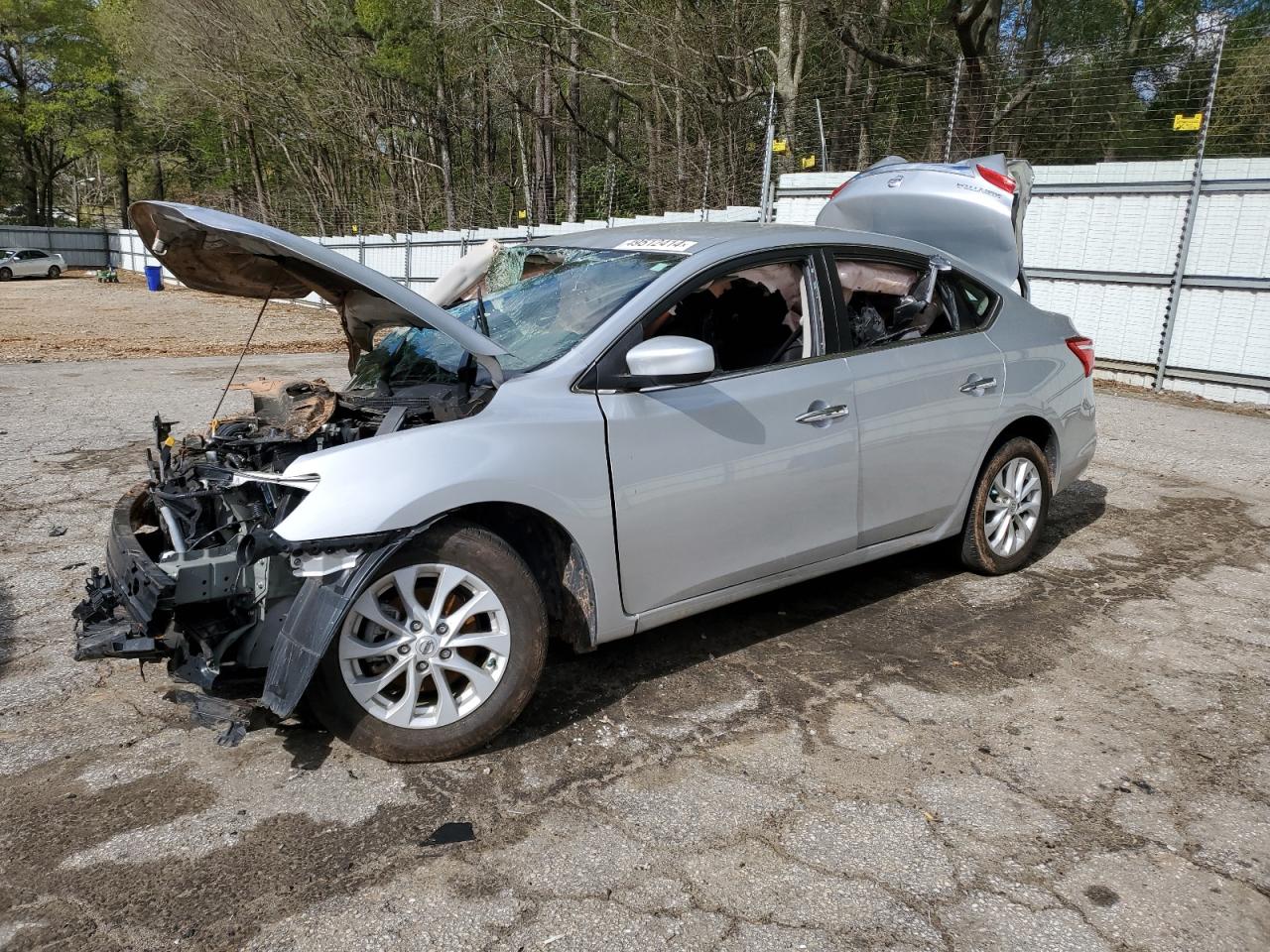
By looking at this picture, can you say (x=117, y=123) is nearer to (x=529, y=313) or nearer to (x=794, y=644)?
(x=529, y=313)

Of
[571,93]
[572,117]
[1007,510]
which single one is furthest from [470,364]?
[571,93]

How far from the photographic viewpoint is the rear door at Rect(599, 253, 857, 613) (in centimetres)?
336

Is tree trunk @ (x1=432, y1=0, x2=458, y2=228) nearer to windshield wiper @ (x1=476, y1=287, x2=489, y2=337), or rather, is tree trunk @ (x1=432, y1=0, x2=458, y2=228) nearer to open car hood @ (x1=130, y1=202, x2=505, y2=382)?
open car hood @ (x1=130, y1=202, x2=505, y2=382)

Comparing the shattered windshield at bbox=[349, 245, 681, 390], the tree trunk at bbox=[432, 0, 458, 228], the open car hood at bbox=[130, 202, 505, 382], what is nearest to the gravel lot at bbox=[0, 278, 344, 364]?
the tree trunk at bbox=[432, 0, 458, 228]

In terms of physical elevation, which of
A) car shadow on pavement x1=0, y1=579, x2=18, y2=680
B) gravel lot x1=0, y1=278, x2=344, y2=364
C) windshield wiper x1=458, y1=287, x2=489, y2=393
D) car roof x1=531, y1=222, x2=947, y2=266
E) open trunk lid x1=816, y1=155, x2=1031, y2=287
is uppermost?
open trunk lid x1=816, y1=155, x2=1031, y2=287

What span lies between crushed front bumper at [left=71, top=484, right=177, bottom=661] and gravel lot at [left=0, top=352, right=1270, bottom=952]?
0.45 metres

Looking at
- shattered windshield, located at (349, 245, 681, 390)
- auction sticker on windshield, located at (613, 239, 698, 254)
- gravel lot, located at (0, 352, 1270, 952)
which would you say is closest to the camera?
gravel lot, located at (0, 352, 1270, 952)

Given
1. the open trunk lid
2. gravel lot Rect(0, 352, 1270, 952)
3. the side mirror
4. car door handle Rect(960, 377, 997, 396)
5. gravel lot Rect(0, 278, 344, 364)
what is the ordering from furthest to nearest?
gravel lot Rect(0, 278, 344, 364) < the open trunk lid < car door handle Rect(960, 377, 997, 396) < the side mirror < gravel lot Rect(0, 352, 1270, 952)

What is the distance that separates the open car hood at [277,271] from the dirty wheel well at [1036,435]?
8.77 feet

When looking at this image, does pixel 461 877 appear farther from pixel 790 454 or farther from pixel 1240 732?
pixel 1240 732

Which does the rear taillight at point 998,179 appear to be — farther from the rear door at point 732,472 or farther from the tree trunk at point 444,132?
→ the tree trunk at point 444,132

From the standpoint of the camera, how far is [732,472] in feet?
11.7

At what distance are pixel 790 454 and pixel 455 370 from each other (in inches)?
52.1

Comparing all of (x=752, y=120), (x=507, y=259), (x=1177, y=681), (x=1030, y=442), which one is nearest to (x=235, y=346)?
(x=752, y=120)
